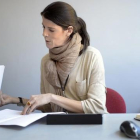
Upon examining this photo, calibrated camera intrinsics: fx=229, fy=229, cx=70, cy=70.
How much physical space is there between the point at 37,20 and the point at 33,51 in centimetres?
29

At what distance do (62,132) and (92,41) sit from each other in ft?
4.74

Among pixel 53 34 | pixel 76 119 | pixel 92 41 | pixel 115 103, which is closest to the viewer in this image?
pixel 76 119

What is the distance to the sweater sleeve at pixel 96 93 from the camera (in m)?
1.17

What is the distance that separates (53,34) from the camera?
128 centimetres

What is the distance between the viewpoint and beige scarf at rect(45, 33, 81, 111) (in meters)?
1.30

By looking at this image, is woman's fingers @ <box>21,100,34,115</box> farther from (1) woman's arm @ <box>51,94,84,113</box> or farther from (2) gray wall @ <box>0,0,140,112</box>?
(2) gray wall @ <box>0,0,140,112</box>

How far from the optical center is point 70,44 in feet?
4.31

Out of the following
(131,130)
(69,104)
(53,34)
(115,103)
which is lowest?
(115,103)

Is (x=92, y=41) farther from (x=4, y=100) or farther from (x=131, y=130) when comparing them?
(x=131, y=130)

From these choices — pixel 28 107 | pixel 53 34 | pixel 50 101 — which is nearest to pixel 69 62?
pixel 53 34

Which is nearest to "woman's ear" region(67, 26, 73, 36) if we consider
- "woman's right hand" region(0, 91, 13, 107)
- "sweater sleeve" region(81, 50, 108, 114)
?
"sweater sleeve" region(81, 50, 108, 114)

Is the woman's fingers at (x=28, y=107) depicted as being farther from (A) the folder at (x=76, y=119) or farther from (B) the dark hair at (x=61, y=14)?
(B) the dark hair at (x=61, y=14)

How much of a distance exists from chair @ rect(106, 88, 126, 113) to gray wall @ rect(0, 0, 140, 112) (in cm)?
73

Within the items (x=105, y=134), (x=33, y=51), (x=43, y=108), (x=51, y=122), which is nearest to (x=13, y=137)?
(x=51, y=122)
